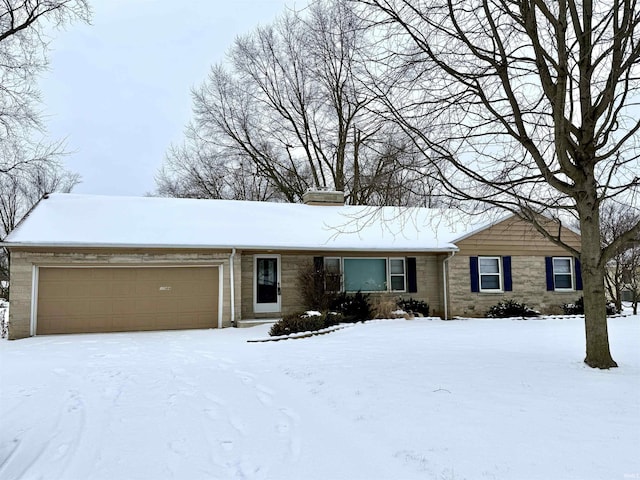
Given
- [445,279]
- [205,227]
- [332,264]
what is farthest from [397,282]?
[205,227]

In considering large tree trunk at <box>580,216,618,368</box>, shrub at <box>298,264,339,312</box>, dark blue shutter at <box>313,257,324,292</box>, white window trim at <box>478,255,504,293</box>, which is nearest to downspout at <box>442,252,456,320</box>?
white window trim at <box>478,255,504,293</box>

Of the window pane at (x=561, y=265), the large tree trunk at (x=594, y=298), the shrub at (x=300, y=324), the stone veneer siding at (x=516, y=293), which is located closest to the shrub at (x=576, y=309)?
the stone veneer siding at (x=516, y=293)

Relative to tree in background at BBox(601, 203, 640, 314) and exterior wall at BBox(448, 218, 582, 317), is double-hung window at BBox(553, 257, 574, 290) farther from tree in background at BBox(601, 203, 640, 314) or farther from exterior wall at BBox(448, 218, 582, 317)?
tree in background at BBox(601, 203, 640, 314)

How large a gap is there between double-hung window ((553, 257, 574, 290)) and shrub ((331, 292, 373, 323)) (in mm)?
7935

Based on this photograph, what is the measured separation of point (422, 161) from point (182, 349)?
6.45 m

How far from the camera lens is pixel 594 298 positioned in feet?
23.7

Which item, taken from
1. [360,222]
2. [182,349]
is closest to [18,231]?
[182,349]

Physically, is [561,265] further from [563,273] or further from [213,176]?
[213,176]

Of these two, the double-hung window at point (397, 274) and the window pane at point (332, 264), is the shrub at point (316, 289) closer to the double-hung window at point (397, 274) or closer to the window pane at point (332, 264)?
the window pane at point (332, 264)

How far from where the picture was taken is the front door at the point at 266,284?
15867 mm

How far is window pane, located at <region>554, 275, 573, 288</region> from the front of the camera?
18462 millimetres

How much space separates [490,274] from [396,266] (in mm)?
3545

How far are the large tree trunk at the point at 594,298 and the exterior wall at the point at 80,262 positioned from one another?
1006 centimetres

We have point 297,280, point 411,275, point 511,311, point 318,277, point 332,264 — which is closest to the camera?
point 318,277
